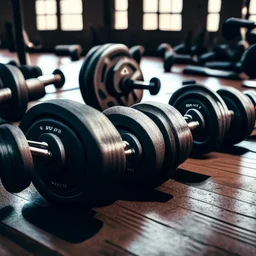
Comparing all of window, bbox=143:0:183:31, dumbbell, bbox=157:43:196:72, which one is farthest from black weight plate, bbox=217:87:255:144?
window, bbox=143:0:183:31

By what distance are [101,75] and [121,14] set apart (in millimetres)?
3612

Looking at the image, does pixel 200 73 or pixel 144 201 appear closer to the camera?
pixel 144 201

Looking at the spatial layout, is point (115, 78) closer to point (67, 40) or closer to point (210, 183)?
point (210, 183)

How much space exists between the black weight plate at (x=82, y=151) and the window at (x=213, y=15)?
4097 mm

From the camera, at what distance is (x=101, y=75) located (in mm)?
1922

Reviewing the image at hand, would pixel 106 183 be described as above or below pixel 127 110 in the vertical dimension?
below

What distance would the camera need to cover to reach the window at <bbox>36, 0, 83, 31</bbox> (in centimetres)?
552

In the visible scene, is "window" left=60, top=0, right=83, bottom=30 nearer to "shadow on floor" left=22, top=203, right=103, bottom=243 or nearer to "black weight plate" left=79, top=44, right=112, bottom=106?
"black weight plate" left=79, top=44, right=112, bottom=106

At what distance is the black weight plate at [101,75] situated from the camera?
6.20 ft

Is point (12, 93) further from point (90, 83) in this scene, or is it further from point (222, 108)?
point (222, 108)

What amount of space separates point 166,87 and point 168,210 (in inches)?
74.5

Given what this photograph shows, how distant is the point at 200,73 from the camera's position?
3500 millimetres

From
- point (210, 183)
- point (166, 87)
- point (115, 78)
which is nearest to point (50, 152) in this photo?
point (210, 183)

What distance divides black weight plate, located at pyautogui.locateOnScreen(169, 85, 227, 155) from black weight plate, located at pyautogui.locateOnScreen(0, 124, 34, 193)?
684mm
